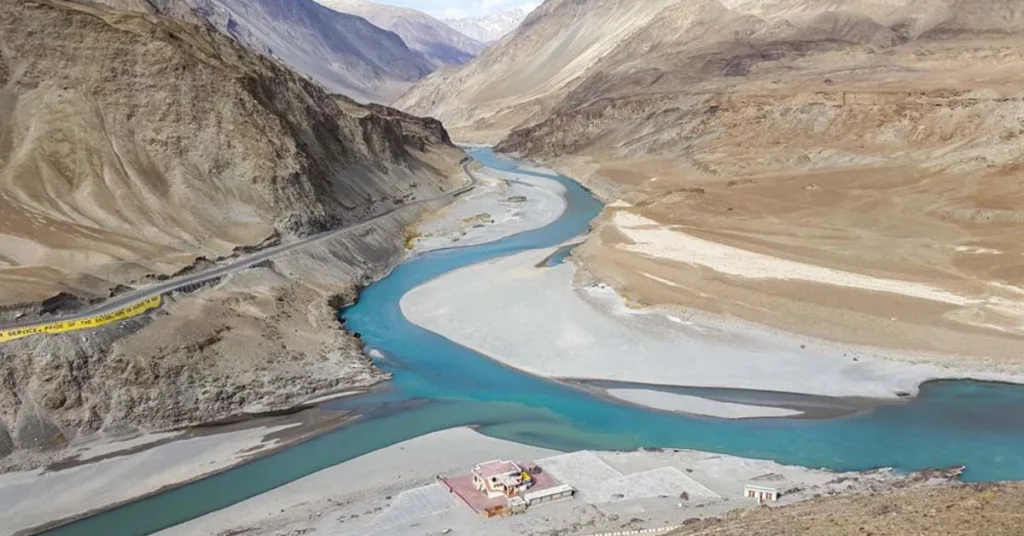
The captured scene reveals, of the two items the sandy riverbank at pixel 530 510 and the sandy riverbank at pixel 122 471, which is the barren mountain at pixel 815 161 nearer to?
the sandy riverbank at pixel 530 510

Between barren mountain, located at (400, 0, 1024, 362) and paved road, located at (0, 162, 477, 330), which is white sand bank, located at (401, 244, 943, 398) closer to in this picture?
barren mountain, located at (400, 0, 1024, 362)

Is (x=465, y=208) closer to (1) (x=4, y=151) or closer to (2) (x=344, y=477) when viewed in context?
(1) (x=4, y=151)

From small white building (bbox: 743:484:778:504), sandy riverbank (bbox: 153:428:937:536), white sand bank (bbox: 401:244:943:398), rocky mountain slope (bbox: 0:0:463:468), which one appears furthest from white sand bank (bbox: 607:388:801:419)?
rocky mountain slope (bbox: 0:0:463:468)

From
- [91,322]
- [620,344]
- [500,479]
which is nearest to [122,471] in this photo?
[91,322]

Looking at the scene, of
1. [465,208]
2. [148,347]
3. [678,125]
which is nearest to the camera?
[148,347]

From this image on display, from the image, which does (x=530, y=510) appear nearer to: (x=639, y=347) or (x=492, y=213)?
(x=639, y=347)

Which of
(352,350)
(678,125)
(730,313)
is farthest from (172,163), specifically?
(678,125)
